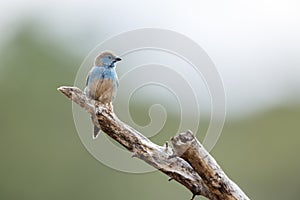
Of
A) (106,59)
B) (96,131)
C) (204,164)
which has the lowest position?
(96,131)

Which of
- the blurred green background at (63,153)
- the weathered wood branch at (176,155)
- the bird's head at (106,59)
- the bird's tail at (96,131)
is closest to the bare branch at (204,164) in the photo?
the weathered wood branch at (176,155)

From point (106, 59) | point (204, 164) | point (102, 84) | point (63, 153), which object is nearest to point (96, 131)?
point (102, 84)

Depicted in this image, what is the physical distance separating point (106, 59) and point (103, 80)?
9cm

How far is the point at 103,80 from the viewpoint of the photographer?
9.90 ft

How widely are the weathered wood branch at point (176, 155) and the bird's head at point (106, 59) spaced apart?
15 cm

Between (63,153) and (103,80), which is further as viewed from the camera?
(63,153)

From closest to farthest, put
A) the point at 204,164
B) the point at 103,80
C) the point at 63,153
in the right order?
the point at 204,164
the point at 103,80
the point at 63,153

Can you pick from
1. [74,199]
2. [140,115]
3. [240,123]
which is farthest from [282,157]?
[140,115]

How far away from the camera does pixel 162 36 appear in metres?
3.13

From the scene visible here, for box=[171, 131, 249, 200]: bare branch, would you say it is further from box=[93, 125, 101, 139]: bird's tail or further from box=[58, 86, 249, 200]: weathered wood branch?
box=[93, 125, 101, 139]: bird's tail

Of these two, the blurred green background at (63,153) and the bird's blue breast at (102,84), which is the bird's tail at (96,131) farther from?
the blurred green background at (63,153)

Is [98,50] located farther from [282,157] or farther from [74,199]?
[282,157]

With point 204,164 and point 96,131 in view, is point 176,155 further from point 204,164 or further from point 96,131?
point 96,131

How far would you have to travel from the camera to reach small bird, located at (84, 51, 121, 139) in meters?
3.00
